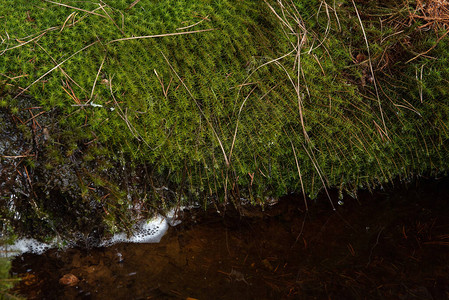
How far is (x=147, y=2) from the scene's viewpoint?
2.92m

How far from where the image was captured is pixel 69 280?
2789 mm

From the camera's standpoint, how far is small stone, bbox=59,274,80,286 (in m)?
2.78

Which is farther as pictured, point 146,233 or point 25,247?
point 146,233

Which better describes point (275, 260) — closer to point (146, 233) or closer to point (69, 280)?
point (146, 233)

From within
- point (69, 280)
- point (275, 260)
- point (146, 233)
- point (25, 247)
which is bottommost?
point (275, 260)

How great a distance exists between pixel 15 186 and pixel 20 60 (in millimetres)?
876

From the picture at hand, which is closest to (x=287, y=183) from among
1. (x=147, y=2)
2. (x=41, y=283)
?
(x=147, y=2)

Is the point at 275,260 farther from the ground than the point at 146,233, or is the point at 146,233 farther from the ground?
the point at 146,233

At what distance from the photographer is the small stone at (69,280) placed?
2775 millimetres

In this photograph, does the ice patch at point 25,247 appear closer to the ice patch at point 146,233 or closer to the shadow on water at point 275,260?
the shadow on water at point 275,260

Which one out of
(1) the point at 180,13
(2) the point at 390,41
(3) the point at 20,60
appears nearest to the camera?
(3) the point at 20,60

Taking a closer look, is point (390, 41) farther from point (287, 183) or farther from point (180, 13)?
point (180, 13)

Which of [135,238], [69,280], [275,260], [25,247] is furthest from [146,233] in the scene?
[275,260]

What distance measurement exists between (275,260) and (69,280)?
61.0 inches
